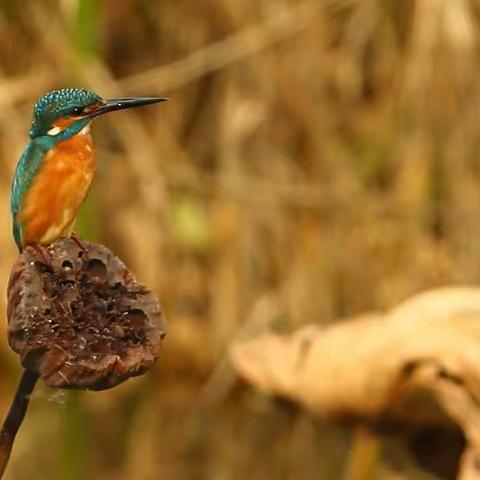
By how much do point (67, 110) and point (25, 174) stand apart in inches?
5.0

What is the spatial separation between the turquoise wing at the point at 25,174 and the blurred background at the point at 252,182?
2350 millimetres

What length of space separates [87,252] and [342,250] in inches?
122

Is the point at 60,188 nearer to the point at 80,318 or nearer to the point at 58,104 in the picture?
the point at 58,104

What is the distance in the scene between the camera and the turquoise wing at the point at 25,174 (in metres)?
1.59

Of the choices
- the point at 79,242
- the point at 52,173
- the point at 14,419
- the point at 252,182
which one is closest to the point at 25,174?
the point at 52,173

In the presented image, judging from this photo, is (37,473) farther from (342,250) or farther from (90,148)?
(90,148)

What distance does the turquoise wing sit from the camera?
159 cm

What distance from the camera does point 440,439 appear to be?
3.79 m

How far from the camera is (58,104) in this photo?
4.97 feet

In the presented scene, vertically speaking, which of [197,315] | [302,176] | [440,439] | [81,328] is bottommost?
[81,328]

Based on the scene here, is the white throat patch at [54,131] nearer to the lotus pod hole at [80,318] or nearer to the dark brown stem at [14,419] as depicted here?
the lotus pod hole at [80,318]

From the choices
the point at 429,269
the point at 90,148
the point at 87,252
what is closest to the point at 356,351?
the point at 90,148

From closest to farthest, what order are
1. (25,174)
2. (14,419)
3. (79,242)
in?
(14,419) < (79,242) < (25,174)

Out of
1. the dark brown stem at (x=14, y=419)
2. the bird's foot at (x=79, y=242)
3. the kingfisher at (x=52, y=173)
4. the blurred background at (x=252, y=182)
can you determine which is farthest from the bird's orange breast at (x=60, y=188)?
the blurred background at (x=252, y=182)
